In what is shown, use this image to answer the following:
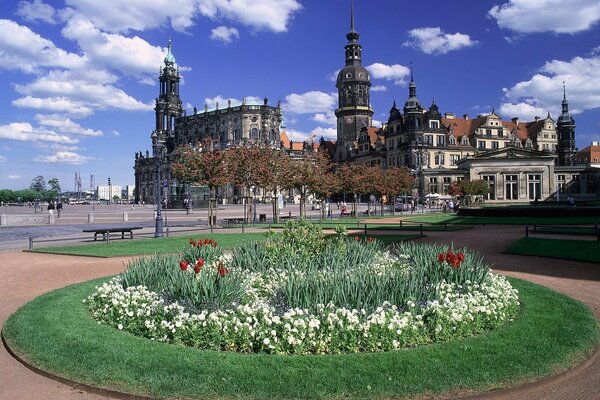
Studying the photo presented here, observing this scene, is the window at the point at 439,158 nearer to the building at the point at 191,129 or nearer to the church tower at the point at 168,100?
the building at the point at 191,129

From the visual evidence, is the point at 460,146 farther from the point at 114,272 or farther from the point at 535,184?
the point at 114,272

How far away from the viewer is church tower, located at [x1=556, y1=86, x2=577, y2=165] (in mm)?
105125

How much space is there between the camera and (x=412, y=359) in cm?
728

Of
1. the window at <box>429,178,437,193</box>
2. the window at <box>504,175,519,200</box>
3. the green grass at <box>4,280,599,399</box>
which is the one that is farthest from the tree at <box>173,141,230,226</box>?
the window at <box>429,178,437,193</box>

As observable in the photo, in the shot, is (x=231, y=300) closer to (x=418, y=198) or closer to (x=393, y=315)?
(x=393, y=315)

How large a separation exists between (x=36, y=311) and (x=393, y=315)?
26.1ft

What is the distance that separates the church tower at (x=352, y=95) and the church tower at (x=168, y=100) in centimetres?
5239

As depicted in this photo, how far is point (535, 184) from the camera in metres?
85.6

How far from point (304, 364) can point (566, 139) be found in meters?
116

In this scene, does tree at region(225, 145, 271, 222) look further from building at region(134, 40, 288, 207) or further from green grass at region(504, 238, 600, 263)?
building at region(134, 40, 288, 207)

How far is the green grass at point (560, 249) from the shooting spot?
18617 millimetres

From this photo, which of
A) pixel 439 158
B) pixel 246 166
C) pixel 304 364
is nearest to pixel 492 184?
pixel 439 158

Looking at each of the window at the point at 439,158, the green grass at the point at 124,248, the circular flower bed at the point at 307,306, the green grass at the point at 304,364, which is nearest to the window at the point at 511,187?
the window at the point at 439,158

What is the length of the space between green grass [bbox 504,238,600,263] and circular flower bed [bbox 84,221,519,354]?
9267 millimetres
